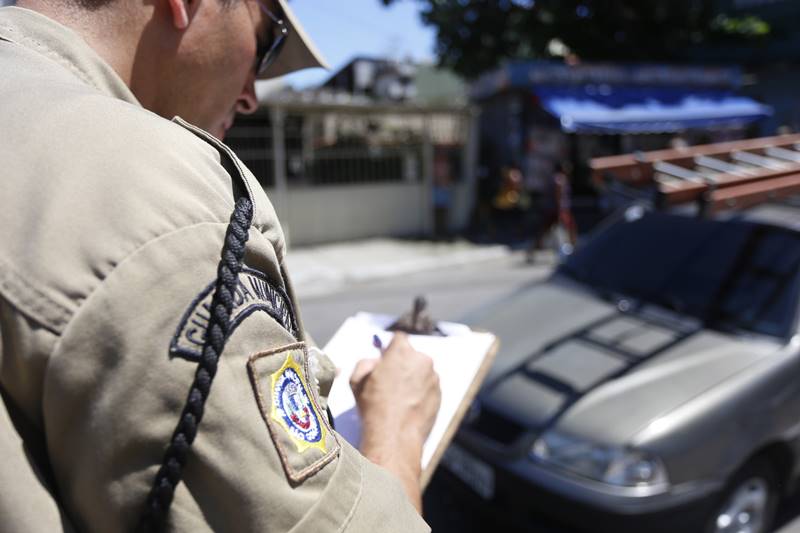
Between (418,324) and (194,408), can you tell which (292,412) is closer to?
(194,408)

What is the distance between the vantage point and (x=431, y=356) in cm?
139

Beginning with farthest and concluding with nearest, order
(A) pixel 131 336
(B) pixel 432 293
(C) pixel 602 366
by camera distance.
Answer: (B) pixel 432 293, (C) pixel 602 366, (A) pixel 131 336

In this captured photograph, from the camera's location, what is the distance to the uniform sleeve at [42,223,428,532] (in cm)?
58

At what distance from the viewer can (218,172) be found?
0.72 meters

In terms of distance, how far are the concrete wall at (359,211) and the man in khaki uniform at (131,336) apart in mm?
10133

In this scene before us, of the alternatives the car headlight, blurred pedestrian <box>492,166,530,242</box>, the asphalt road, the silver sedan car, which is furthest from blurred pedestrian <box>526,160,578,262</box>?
the car headlight

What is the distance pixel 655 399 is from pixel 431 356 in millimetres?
1592

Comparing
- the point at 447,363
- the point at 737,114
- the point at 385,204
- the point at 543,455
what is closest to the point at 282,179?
the point at 385,204

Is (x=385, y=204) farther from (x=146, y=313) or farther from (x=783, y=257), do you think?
(x=146, y=313)

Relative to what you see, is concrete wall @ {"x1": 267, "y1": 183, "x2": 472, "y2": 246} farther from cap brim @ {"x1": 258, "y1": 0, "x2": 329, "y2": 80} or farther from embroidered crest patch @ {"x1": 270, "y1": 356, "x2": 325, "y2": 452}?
embroidered crest patch @ {"x1": 270, "y1": 356, "x2": 325, "y2": 452}

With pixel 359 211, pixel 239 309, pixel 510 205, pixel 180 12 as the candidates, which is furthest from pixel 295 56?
pixel 359 211

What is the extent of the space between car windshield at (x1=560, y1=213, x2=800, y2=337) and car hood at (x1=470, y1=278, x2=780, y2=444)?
0.48ft

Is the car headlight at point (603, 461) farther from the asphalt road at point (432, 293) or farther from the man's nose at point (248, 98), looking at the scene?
the asphalt road at point (432, 293)

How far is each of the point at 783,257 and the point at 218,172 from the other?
3297mm
